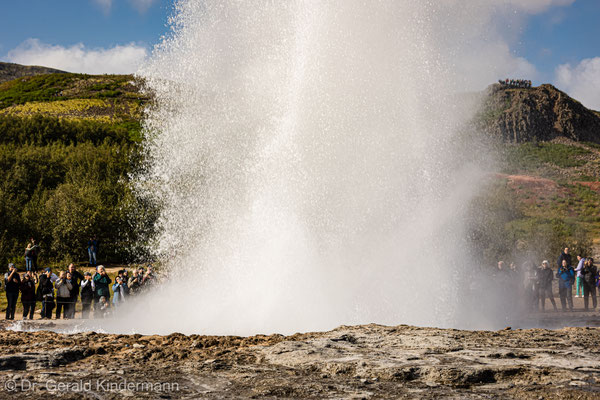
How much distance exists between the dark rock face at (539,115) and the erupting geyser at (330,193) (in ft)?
263

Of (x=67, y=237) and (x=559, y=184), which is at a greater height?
(x=559, y=184)

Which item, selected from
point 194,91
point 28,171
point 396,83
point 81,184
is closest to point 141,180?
point 81,184

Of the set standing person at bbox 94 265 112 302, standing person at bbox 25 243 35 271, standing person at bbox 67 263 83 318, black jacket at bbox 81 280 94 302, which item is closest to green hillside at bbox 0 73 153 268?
standing person at bbox 25 243 35 271

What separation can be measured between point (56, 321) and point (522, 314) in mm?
11862

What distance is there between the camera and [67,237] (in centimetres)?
2650

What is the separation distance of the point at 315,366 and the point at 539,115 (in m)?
118

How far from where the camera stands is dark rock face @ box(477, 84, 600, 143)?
93562 millimetres

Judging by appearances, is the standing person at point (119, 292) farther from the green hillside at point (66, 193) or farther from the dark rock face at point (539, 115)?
the dark rock face at point (539, 115)

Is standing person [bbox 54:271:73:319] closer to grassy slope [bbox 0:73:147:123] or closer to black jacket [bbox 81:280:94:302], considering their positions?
black jacket [bbox 81:280:94:302]

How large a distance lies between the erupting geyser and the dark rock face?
263 feet

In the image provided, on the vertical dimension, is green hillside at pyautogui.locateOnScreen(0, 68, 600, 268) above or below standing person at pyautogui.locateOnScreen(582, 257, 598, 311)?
above

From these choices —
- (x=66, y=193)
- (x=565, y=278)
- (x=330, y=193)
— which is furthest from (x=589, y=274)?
(x=66, y=193)

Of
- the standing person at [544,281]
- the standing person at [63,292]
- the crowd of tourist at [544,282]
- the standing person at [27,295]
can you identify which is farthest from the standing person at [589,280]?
the standing person at [27,295]

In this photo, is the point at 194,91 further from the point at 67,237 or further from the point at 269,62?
the point at 67,237
